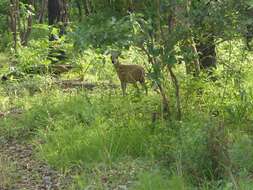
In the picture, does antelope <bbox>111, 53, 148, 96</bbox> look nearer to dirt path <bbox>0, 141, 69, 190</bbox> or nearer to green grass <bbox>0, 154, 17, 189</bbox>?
dirt path <bbox>0, 141, 69, 190</bbox>

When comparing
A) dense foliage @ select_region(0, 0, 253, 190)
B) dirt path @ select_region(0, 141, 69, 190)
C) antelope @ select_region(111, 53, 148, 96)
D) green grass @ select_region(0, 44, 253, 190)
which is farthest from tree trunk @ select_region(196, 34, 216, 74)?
dirt path @ select_region(0, 141, 69, 190)

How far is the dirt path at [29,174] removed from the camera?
4871mm

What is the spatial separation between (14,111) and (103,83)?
1653 mm

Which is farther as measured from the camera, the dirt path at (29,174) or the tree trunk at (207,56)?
the tree trunk at (207,56)

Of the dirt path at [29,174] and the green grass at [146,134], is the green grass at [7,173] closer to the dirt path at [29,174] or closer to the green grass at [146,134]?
the dirt path at [29,174]

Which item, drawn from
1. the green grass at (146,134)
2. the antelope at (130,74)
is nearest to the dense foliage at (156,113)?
the green grass at (146,134)

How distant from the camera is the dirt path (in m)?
4.87

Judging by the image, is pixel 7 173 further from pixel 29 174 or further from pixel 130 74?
pixel 130 74

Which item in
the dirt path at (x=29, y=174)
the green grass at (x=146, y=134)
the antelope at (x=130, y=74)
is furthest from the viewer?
the antelope at (x=130, y=74)

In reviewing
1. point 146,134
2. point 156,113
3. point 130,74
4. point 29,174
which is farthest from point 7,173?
point 130,74

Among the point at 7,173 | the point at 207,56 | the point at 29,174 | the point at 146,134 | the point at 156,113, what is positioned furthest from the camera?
the point at 207,56

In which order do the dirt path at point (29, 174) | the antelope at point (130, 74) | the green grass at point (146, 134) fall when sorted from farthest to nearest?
1. the antelope at point (130, 74)
2. the dirt path at point (29, 174)
3. the green grass at point (146, 134)

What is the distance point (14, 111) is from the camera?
295 inches

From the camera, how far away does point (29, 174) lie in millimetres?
5199
